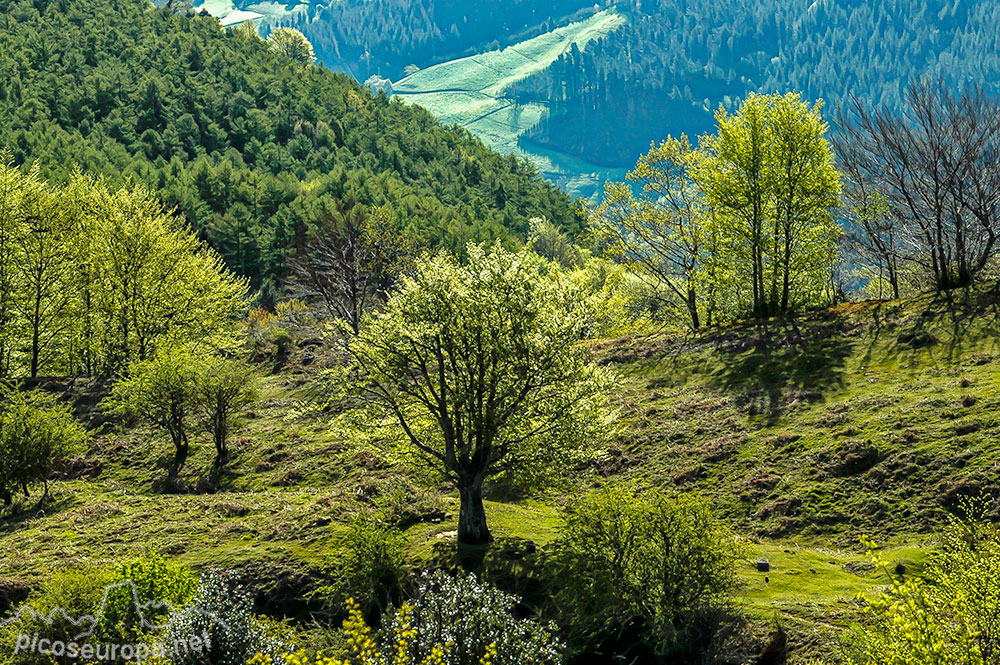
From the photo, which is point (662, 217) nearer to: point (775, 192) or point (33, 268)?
point (775, 192)

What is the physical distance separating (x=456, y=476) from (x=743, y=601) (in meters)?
9.53

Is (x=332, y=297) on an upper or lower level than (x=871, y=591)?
upper

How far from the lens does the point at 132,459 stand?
41.0 meters

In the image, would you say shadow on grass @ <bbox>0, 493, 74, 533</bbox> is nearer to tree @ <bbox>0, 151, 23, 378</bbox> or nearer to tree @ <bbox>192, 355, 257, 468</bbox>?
tree @ <bbox>192, 355, 257, 468</bbox>

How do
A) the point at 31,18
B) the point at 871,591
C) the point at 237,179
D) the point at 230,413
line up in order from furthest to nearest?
the point at 31,18
the point at 237,179
the point at 230,413
the point at 871,591

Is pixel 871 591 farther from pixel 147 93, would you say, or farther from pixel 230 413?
pixel 147 93

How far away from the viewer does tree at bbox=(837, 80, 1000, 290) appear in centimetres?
4203

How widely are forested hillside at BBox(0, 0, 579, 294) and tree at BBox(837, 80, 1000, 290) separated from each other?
49.9 m

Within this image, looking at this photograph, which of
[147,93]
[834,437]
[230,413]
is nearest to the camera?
[834,437]

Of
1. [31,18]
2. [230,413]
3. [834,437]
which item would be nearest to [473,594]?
[834,437]

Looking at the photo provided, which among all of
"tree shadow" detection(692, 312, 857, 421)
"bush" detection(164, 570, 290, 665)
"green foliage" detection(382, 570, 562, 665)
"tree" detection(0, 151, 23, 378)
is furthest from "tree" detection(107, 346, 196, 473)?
"tree shadow" detection(692, 312, 857, 421)

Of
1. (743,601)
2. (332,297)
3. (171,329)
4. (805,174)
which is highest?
(805,174)

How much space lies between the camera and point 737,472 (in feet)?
100

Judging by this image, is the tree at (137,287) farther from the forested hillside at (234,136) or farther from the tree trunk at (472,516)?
the forested hillside at (234,136)
